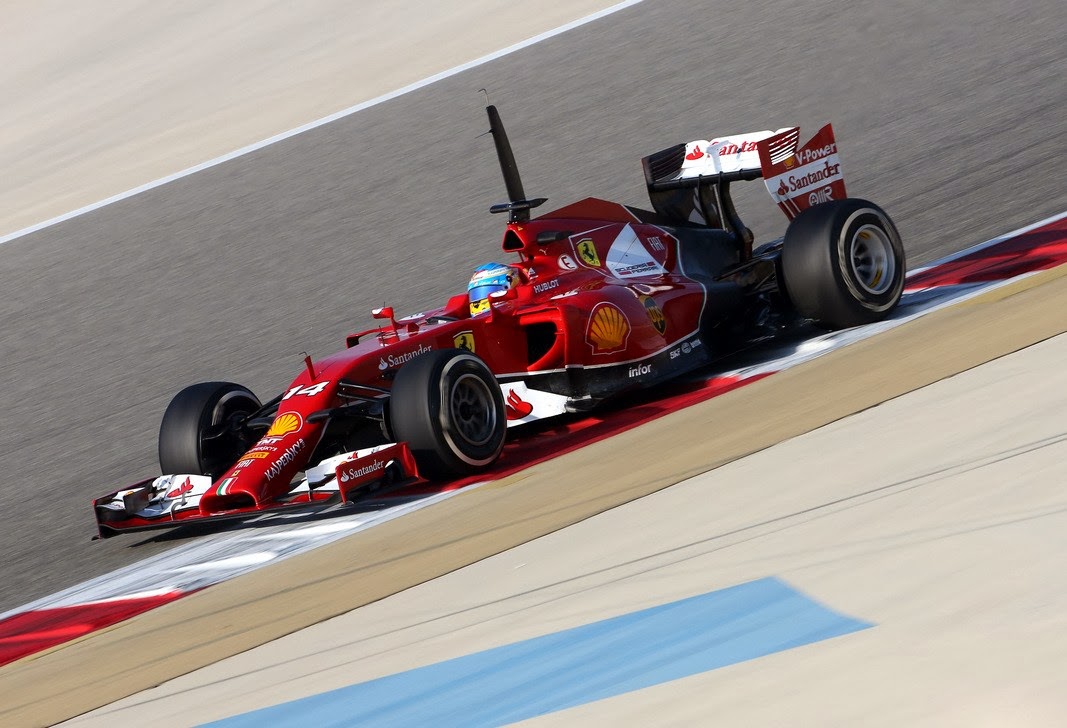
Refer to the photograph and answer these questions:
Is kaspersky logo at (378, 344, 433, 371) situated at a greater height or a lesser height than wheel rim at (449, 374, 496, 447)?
greater

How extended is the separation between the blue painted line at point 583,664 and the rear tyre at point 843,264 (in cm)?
362

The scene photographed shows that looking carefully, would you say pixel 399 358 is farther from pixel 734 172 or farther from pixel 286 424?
pixel 734 172

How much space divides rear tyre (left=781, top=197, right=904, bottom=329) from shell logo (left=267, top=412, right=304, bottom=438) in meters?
2.68

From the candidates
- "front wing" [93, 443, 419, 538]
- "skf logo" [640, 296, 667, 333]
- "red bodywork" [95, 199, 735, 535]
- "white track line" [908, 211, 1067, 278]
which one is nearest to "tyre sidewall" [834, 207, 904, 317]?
"red bodywork" [95, 199, 735, 535]

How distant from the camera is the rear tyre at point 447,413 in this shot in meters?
6.32

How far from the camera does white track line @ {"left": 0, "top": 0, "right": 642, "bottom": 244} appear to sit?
18.3m

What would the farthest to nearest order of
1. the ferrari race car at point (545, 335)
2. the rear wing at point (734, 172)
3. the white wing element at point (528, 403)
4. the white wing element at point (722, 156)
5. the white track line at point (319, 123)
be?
the white track line at point (319, 123), the white wing element at point (722, 156), the rear wing at point (734, 172), the white wing element at point (528, 403), the ferrari race car at point (545, 335)

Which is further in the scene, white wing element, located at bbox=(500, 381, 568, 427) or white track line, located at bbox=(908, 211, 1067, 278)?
white track line, located at bbox=(908, 211, 1067, 278)

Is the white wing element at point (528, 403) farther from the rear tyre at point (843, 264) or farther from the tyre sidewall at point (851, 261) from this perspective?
the tyre sidewall at point (851, 261)

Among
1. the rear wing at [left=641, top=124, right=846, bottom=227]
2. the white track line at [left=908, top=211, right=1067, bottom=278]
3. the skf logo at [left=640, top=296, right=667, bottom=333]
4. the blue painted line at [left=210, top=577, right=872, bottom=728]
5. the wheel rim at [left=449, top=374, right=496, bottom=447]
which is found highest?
the rear wing at [left=641, top=124, right=846, bottom=227]

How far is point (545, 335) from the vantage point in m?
7.25

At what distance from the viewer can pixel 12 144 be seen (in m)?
25.5

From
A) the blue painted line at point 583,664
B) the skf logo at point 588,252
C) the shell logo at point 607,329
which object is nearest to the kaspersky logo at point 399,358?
the shell logo at point 607,329

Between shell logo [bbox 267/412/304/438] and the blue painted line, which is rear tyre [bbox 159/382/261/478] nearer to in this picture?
shell logo [bbox 267/412/304/438]
